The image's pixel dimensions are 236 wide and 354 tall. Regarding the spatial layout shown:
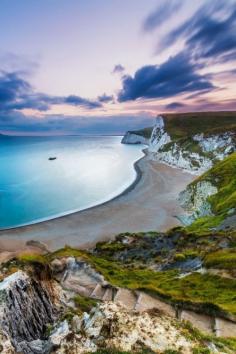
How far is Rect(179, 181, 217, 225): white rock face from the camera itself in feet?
200

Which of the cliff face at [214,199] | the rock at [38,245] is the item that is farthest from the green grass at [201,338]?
the rock at [38,245]

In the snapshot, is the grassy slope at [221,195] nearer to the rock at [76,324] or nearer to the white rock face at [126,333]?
the white rock face at [126,333]

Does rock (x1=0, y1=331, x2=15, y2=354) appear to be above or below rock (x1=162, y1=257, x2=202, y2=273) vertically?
above

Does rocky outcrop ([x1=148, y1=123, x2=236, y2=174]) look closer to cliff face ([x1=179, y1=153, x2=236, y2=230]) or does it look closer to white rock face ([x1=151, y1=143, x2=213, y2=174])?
white rock face ([x1=151, y1=143, x2=213, y2=174])

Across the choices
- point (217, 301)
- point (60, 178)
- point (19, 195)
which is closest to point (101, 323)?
point (217, 301)

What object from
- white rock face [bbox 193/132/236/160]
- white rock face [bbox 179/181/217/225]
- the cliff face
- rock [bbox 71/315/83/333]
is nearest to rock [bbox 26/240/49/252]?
the cliff face

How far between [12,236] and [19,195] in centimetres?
3661

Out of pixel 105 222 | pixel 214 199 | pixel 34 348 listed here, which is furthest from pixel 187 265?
pixel 214 199

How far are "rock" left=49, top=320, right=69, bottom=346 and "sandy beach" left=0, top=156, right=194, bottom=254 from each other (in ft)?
114

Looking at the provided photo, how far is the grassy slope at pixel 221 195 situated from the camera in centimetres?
4927

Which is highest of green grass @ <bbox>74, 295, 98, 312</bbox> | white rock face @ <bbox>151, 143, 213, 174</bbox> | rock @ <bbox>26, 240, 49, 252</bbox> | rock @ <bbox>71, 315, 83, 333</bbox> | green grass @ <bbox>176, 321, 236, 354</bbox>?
rock @ <bbox>71, 315, 83, 333</bbox>

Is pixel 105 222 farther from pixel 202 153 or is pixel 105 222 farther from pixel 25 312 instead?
pixel 202 153

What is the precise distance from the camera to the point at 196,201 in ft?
225

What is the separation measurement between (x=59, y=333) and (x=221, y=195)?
53707 mm
